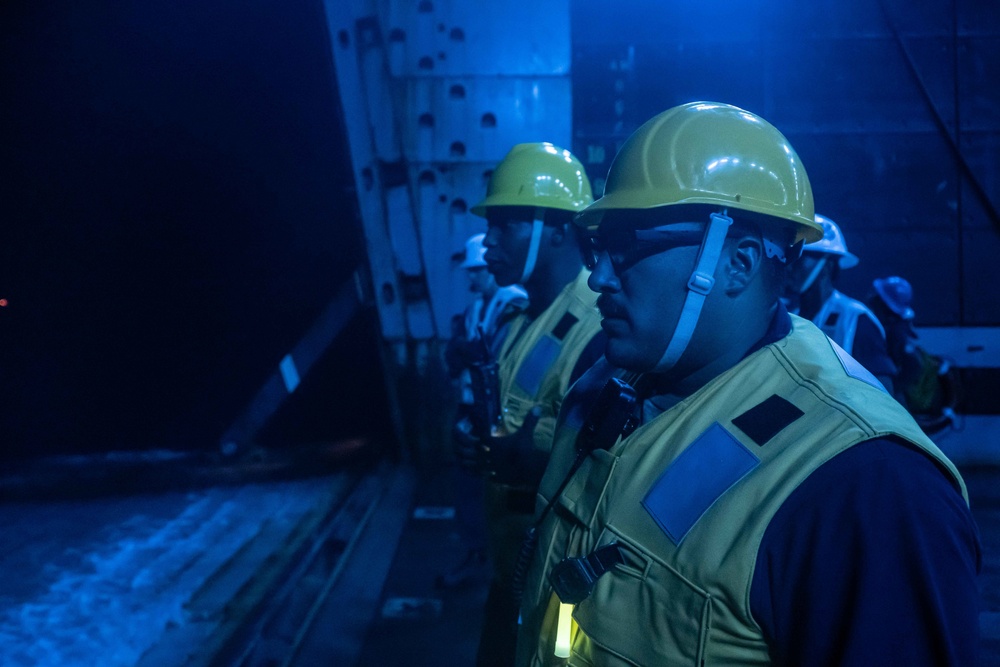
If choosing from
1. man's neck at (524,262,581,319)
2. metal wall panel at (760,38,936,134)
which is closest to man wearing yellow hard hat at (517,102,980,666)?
man's neck at (524,262,581,319)

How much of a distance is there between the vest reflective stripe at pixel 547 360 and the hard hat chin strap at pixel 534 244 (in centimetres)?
19

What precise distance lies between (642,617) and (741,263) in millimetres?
617

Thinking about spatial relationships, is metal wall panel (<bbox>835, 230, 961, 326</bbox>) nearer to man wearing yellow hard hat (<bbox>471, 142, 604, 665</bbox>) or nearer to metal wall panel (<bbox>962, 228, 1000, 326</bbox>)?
metal wall panel (<bbox>962, 228, 1000, 326</bbox>)

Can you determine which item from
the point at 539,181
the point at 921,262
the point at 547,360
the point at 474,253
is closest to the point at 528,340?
the point at 547,360

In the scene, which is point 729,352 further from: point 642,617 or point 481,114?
point 481,114

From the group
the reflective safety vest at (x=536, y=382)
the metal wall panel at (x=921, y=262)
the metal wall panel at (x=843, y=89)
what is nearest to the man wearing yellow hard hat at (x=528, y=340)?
the reflective safety vest at (x=536, y=382)

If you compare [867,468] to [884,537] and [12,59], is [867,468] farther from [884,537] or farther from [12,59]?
[12,59]

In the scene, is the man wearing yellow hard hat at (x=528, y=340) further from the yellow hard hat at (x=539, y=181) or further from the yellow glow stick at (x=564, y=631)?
the yellow glow stick at (x=564, y=631)

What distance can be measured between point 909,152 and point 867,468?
560 cm

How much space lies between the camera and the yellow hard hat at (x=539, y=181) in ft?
8.88

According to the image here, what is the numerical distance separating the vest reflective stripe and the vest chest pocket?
1017 mm

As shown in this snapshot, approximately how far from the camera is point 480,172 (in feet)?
16.8

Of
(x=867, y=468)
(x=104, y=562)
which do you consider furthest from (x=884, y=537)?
(x=104, y=562)

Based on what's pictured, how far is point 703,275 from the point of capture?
3.92 ft
